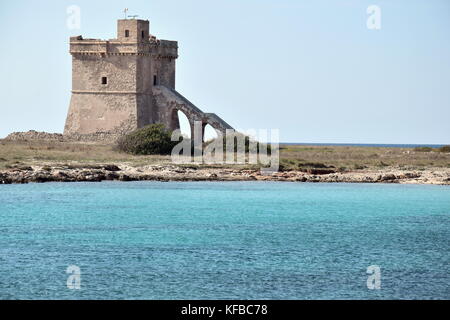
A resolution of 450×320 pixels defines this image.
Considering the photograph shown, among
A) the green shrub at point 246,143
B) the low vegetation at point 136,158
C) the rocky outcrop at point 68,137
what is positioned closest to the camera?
the low vegetation at point 136,158

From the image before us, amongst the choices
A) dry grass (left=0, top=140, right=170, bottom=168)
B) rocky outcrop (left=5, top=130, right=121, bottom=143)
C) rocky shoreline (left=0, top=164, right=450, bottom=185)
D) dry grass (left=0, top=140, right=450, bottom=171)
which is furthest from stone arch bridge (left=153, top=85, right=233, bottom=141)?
rocky shoreline (left=0, top=164, right=450, bottom=185)

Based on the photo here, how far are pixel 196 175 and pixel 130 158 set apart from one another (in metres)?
5.36

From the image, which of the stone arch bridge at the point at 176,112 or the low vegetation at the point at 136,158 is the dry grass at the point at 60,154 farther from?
the stone arch bridge at the point at 176,112

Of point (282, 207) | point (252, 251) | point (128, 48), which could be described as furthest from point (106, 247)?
point (128, 48)

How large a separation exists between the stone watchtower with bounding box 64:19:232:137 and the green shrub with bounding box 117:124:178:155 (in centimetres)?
400

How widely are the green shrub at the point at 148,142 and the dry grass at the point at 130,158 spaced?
664 millimetres

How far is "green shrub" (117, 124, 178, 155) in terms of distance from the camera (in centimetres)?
5153

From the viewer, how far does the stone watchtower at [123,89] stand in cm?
5594

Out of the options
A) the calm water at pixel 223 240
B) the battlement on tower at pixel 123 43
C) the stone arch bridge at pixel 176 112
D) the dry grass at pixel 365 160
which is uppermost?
the battlement on tower at pixel 123 43

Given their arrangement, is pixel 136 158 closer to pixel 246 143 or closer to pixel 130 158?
pixel 130 158

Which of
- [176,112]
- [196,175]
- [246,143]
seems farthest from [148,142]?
[176,112]

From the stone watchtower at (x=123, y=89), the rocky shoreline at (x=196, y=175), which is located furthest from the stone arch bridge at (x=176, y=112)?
the rocky shoreline at (x=196, y=175)

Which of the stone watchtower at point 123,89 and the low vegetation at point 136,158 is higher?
the stone watchtower at point 123,89

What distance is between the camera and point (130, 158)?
4900 centimetres
